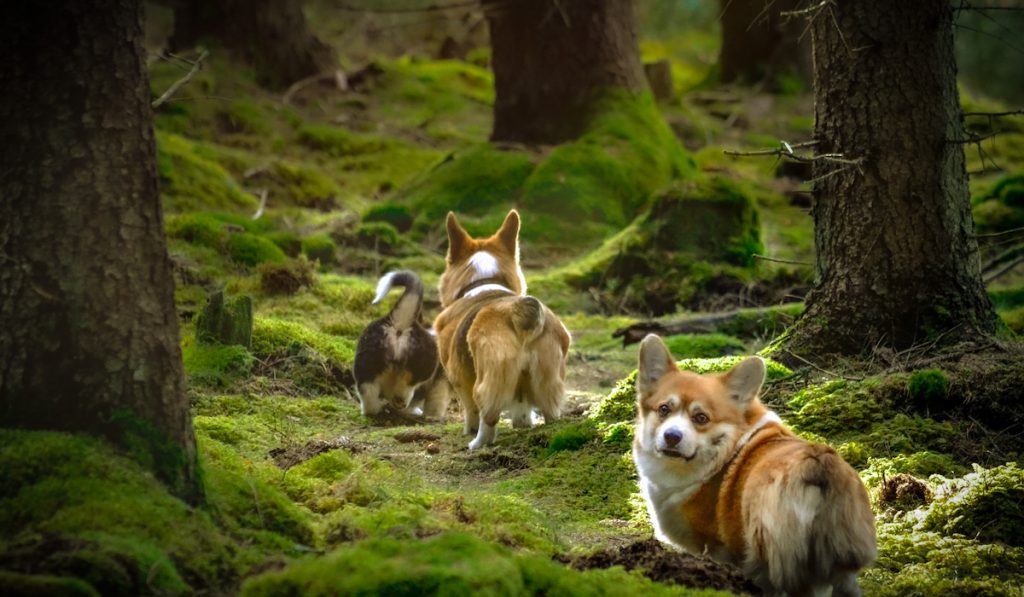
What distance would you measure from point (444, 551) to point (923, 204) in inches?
171

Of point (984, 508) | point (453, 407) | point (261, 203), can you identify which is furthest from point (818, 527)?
point (261, 203)

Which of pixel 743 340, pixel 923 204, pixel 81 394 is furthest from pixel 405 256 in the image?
pixel 81 394

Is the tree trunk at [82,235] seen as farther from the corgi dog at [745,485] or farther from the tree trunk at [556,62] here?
the tree trunk at [556,62]

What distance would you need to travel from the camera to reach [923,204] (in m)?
6.59

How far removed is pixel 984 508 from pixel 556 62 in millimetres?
10546

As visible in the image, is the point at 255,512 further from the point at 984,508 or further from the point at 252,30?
the point at 252,30

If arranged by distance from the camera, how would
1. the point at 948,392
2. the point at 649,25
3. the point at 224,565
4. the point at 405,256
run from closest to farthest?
the point at 224,565, the point at 948,392, the point at 405,256, the point at 649,25

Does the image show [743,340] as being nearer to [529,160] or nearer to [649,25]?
[529,160]

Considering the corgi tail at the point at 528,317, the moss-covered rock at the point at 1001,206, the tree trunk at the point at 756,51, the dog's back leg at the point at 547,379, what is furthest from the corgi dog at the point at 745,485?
the tree trunk at the point at 756,51

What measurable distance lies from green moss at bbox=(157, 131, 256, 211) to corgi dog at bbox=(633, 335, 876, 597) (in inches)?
369

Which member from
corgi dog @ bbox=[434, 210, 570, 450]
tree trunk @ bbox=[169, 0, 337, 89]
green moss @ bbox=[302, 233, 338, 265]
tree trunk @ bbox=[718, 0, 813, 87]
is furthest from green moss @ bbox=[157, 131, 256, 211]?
tree trunk @ bbox=[718, 0, 813, 87]

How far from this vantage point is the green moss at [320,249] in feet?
39.8

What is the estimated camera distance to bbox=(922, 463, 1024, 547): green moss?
5102 millimetres

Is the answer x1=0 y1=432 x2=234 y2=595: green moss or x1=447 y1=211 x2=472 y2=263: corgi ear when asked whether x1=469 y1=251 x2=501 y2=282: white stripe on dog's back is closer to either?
x1=447 y1=211 x2=472 y2=263: corgi ear
